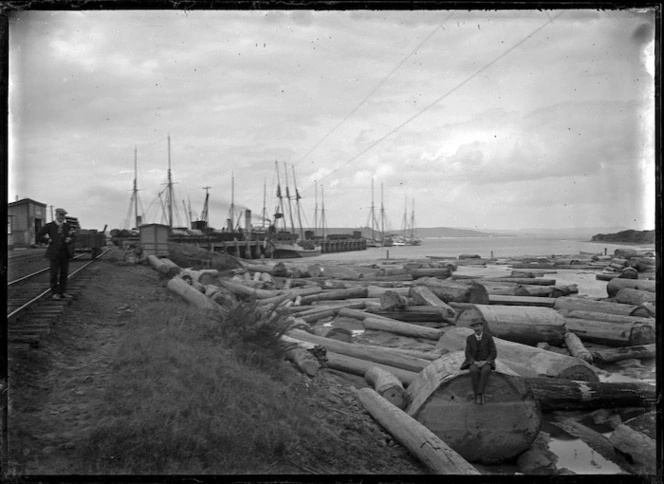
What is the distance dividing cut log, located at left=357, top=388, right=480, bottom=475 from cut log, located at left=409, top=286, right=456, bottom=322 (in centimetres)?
797

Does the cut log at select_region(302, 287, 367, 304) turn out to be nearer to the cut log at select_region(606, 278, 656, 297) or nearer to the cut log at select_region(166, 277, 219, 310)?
the cut log at select_region(166, 277, 219, 310)

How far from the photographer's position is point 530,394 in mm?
5859

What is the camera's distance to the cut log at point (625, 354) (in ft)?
32.8

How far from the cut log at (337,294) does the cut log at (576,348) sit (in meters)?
9.09

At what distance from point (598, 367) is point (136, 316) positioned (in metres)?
9.41

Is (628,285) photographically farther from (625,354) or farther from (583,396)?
(583,396)

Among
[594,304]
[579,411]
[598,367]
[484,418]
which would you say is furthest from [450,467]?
[594,304]

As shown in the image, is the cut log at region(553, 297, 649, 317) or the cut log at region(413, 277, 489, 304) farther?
the cut log at region(413, 277, 489, 304)

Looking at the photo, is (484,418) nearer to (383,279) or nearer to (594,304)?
(594,304)

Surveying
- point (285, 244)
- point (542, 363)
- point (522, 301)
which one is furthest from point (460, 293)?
point (285, 244)

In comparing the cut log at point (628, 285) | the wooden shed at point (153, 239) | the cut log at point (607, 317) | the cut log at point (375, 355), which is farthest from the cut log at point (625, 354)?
the wooden shed at point (153, 239)

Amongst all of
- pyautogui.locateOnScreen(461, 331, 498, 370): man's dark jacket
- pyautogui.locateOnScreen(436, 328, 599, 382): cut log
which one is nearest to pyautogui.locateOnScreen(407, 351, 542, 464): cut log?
pyautogui.locateOnScreen(461, 331, 498, 370): man's dark jacket

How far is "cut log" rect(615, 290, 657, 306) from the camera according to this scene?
1457 centimetres

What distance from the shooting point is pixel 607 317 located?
12.1 m
